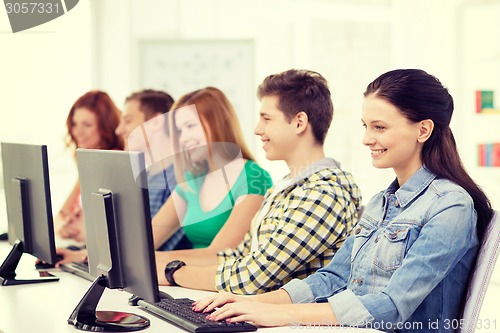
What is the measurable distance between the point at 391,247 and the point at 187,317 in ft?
1.74

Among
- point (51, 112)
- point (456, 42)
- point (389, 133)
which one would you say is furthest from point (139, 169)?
point (51, 112)

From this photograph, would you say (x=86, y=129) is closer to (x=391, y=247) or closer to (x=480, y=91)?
(x=391, y=247)

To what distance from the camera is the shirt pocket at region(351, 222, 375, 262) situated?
6.45 feet

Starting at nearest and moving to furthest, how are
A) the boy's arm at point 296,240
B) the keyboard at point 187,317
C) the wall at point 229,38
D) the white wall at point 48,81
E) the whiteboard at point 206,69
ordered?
the keyboard at point 187,317
the boy's arm at point 296,240
the wall at point 229,38
the whiteboard at point 206,69
the white wall at point 48,81

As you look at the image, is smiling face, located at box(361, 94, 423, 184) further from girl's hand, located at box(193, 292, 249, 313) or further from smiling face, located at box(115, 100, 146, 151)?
smiling face, located at box(115, 100, 146, 151)

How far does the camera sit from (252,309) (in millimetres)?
1802

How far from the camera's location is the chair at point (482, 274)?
1.78 m

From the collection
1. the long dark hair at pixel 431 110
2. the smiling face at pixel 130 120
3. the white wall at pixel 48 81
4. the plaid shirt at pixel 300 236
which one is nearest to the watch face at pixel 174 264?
the plaid shirt at pixel 300 236

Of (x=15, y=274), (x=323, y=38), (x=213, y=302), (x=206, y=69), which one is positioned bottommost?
(x=15, y=274)

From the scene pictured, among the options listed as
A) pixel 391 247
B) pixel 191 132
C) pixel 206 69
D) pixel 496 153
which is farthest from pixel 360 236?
pixel 206 69

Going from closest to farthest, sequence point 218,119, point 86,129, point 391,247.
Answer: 1. point 391,247
2. point 218,119
3. point 86,129

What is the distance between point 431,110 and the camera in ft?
6.08

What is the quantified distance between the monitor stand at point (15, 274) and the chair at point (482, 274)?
4.70 ft

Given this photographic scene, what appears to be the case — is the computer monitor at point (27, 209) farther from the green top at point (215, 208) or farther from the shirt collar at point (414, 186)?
the shirt collar at point (414, 186)
